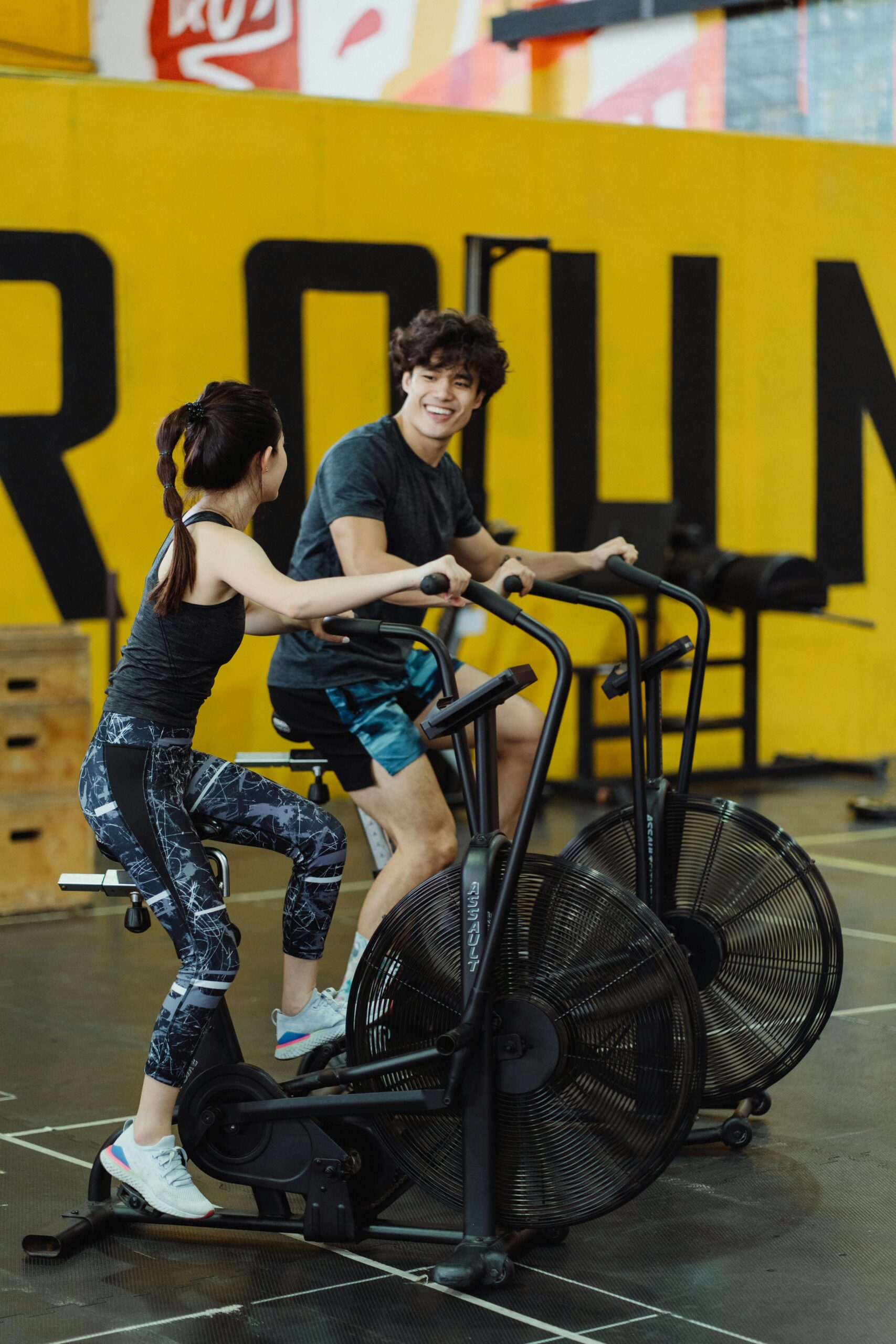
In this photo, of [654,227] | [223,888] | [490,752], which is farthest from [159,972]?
[654,227]

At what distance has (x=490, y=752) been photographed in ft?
9.14

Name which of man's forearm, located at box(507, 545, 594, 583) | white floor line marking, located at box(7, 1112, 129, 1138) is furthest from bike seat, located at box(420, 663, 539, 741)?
white floor line marking, located at box(7, 1112, 129, 1138)

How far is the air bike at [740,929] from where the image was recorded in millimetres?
3461

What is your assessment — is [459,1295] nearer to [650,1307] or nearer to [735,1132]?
[650,1307]

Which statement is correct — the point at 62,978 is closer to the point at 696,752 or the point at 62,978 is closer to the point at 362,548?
the point at 362,548

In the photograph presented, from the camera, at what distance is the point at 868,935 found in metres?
5.45

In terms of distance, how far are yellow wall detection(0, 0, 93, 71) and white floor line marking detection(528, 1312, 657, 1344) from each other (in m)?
9.25

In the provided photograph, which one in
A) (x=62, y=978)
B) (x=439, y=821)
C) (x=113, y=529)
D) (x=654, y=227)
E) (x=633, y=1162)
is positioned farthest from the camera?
(x=654, y=227)

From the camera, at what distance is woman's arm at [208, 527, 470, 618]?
2.72 meters

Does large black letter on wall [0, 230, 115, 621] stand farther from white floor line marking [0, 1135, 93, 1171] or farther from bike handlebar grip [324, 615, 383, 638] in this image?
bike handlebar grip [324, 615, 383, 638]

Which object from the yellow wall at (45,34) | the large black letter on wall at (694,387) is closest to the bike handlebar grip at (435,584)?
the large black letter on wall at (694,387)

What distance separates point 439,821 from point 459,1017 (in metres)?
0.84

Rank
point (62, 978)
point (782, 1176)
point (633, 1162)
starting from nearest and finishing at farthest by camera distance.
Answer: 1. point (633, 1162)
2. point (782, 1176)
3. point (62, 978)

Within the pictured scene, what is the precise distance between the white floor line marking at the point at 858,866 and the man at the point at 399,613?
9.54ft
